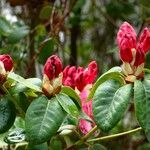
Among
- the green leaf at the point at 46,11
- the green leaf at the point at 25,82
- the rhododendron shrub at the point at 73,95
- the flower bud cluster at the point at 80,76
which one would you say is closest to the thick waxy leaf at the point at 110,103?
the rhododendron shrub at the point at 73,95

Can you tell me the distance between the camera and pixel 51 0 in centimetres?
235

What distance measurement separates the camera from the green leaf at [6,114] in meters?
0.94

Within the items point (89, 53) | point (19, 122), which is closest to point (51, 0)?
point (89, 53)

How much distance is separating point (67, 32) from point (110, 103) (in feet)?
6.43

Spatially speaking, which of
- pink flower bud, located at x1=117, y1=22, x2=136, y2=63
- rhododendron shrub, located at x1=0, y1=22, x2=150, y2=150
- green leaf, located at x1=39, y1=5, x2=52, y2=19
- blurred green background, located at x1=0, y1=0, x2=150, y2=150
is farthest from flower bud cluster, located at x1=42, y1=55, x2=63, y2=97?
green leaf, located at x1=39, y1=5, x2=52, y2=19

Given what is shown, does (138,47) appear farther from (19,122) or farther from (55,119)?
(19,122)

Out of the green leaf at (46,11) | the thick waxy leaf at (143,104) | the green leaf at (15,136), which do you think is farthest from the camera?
the green leaf at (46,11)

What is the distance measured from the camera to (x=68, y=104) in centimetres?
91

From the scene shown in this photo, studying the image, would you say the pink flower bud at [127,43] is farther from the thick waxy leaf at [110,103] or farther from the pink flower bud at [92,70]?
the pink flower bud at [92,70]

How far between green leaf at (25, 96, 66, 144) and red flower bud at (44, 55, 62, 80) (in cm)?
5

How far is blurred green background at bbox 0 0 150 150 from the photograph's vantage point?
1.94m

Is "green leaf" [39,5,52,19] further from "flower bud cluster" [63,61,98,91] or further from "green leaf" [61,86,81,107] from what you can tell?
"green leaf" [61,86,81,107]

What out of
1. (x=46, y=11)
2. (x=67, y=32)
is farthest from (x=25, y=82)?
(x=67, y=32)

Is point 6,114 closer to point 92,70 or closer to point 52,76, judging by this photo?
point 52,76
